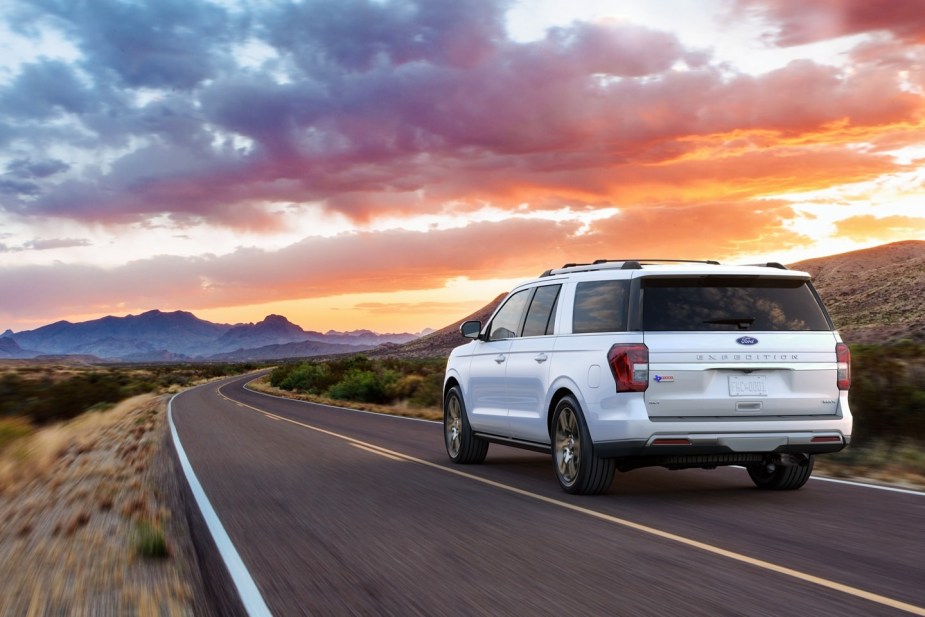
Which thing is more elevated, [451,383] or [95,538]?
[451,383]

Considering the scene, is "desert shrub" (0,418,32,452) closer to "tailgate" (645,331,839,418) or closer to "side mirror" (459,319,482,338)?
"side mirror" (459,319,482,338)

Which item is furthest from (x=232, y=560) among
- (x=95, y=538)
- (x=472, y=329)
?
(x=472, y=329)

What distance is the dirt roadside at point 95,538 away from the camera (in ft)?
19.8

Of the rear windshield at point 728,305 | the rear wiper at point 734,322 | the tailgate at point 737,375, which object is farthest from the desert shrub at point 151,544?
the rear wiper at point 734,322

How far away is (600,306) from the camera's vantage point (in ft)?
31.7

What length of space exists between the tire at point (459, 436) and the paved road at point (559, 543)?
0.92ft

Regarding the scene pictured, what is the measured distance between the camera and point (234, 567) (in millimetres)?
6816

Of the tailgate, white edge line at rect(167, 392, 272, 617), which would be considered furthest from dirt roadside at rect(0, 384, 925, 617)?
the tailgate

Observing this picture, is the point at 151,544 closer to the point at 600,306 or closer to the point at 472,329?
the point at 600,306

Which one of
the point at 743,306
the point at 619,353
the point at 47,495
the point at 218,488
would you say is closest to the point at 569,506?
the point at 619,353

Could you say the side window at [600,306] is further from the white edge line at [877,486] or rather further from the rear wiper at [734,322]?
the white edge line at [877,486]

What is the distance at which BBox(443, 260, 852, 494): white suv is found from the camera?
29.0ft

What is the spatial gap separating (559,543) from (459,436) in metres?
5.78

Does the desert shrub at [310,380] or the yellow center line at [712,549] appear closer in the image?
the yellow center line at [712,549]
